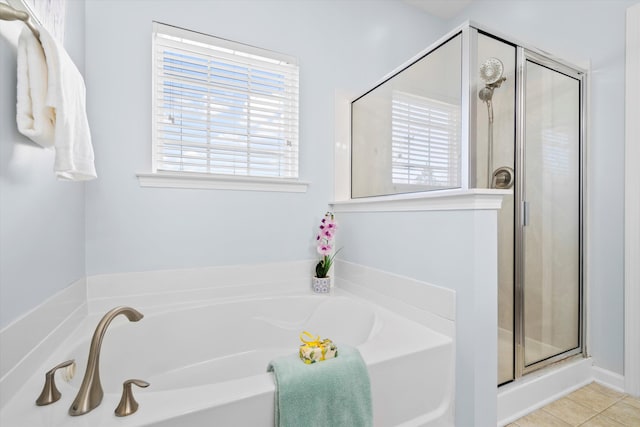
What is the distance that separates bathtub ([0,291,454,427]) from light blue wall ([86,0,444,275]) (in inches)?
13.5

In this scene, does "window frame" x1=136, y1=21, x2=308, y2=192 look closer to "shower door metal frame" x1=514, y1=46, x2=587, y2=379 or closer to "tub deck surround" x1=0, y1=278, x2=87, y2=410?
"tub deck surround" x1=0, y1=278, x2=87, y2=410

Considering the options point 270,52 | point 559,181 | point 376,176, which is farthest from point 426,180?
point 270,52

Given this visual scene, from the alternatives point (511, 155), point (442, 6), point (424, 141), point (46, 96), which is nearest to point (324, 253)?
point (424, 141)

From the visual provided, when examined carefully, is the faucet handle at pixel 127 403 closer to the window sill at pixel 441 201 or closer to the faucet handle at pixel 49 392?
the faucet handle at pixel 49 392

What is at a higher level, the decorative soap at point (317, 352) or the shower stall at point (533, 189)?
the shower stall at point (533, 189)

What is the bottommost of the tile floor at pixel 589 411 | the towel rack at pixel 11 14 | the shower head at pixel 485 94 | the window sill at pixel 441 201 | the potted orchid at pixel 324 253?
the tile floor at pixel 589 411

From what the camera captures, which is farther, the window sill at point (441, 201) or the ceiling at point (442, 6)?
the ceiling at point (442, 6)

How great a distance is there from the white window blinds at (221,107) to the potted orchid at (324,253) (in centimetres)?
43

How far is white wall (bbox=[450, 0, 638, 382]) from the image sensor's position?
5.59ft

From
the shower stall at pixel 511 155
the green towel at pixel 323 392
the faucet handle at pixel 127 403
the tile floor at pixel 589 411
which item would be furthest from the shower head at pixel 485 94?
the faucet handle at pixel 127 403

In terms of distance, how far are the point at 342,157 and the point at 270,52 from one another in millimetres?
860

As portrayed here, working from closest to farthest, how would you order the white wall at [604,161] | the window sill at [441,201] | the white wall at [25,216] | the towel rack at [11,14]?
the towel rack at [11,14], the white wall at [25,216], the window sill at [441,201], the white wall at [604,161]

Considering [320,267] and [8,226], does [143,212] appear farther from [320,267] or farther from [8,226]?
[320,267]

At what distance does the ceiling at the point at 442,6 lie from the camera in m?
2.50
